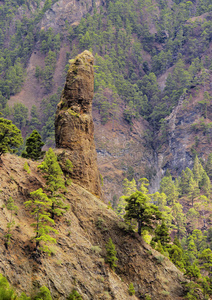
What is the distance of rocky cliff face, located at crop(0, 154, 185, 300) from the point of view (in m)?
30.5

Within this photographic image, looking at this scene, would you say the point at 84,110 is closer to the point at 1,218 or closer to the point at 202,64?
the point at 1,218

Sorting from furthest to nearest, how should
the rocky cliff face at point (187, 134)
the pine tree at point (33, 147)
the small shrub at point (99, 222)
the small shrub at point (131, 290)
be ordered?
the rocky cliff face at point (187, 134) < the pine tree at point (33, 147) < the small shrub at point (99, 222) < the small shrub at point (131, 290)

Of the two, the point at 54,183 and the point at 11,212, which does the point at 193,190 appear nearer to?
the point at 54,183

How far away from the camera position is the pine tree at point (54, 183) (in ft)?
121

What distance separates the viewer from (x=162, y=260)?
1656 inches

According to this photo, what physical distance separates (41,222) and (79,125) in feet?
52.3

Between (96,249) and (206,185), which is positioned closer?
(96,249)

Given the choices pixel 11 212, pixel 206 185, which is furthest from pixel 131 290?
pixel 206 185

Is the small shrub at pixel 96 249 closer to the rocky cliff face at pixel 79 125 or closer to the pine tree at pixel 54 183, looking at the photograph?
the pine tree at pixel 54 183

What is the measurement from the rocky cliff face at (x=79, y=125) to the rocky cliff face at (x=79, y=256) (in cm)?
284

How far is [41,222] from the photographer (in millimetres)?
33094

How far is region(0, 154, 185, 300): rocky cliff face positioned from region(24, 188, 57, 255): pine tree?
2.61ft

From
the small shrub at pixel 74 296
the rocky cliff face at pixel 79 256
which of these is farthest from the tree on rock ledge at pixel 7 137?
the small shrub at pixel 74 296

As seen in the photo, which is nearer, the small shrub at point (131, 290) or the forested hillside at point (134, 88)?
the small shrub at point (131, 290)
